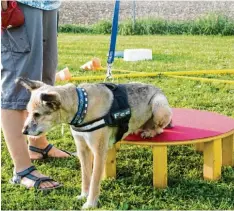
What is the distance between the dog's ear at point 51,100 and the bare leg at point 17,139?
0.66m

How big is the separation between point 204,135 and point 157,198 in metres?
0.69

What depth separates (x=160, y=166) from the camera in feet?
15.1

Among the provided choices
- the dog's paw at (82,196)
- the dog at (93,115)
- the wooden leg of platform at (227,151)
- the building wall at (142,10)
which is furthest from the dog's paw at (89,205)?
the building wall at (142,10)

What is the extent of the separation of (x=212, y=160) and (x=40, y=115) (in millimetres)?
1586

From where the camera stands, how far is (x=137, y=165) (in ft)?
16.9

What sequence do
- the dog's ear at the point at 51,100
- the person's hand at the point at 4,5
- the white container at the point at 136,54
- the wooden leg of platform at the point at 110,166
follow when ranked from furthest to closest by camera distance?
the white container at the point at 136,54
the wooden leg of platform at the point at 110,166
the person's hand at the point at 4,5
the dog's ear at the point at 51,100

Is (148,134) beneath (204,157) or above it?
above

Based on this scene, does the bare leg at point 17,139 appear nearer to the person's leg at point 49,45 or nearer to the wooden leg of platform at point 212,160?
the person's leg at point 49,45

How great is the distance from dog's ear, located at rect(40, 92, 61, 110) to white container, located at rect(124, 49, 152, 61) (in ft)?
22.7

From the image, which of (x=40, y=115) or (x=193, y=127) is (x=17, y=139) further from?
(x=193, y=127)

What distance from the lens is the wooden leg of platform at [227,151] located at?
5141mm

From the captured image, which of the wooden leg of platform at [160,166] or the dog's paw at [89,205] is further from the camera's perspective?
the wooden leg of platform at [160,166]

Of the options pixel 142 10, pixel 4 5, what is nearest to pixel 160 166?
pixel 4 5

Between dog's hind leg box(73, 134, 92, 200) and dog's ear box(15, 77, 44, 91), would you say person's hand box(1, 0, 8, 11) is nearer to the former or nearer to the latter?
dog's ear box(15, 77, 44, 91)
